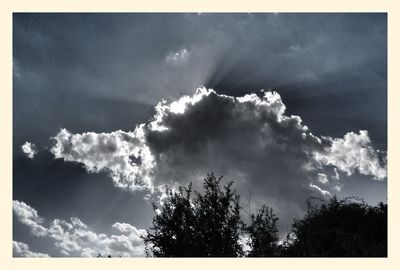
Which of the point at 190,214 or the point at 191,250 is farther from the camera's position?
the point at 190,214

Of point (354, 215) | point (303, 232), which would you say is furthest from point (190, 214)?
point (354, 215)

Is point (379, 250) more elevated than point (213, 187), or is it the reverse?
point (213, 187)

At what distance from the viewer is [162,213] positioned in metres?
25.8

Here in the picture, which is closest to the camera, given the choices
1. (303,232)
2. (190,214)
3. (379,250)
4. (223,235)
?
(379,250)

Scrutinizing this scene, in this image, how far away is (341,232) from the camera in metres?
18.7

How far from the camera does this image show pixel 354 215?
76.8 feet

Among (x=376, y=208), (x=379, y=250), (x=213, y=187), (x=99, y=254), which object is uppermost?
(x=213, y=187)

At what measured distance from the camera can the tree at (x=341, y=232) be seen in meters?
16.2

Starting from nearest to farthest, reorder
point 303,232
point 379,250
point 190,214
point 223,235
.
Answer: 1. point 379,250
2. point 303,232
3. point 223,235
4. point 190,214

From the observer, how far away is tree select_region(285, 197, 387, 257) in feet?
53.0

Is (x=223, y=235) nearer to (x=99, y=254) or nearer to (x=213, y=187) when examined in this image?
(x=213, y=187)

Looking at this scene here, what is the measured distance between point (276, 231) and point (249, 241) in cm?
216

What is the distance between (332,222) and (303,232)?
2784mm

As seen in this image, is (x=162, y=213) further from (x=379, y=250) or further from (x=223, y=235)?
(x=379, y=250)
